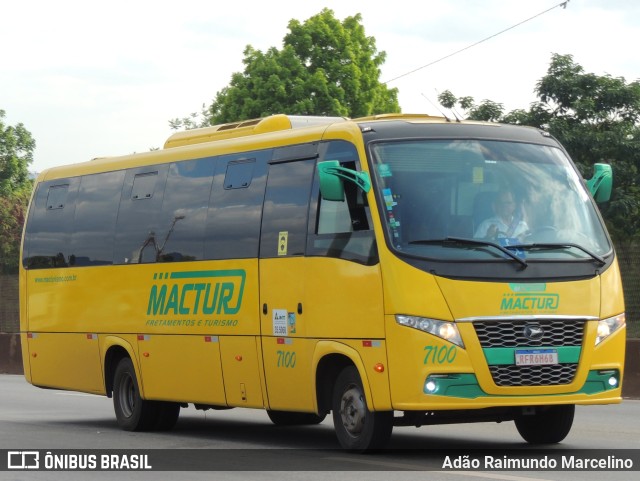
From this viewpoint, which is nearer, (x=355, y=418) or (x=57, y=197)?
(x=355, y=418)

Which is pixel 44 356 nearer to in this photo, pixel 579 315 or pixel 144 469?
pixel 144 469

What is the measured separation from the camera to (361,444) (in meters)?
12.8

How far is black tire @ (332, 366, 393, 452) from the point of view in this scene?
41.4 ft

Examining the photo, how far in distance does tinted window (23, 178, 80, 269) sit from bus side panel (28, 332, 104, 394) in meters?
1.00

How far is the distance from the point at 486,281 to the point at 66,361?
8022 mm

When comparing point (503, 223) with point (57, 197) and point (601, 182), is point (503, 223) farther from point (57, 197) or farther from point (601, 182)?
point (57, 197)

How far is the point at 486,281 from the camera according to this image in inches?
482

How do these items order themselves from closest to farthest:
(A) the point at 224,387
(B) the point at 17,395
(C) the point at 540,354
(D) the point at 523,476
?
1. (D) the point at 523,476
2. (C) the point at 540,354
3. (A) the point at 224,387
4. (B) the point at 17,395

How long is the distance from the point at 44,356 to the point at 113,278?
86.4 inches

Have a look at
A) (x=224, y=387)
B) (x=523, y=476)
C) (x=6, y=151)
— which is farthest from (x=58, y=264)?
(x=6, y=151)

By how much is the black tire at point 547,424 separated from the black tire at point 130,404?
5.08 meters

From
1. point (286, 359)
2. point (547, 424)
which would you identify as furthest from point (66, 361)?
point (547, 424)

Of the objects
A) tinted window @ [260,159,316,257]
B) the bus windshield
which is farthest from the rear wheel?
the bus windshield

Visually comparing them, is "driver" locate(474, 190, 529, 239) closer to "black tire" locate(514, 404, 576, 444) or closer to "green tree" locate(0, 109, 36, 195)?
"black tire" locate(514, 404, 576, 444)
